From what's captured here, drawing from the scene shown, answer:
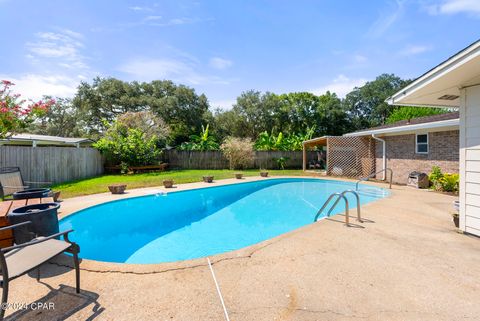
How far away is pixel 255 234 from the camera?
664 cm

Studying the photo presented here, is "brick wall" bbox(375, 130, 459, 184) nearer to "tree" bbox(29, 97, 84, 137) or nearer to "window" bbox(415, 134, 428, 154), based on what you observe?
"window" bbox(415, 134, 428, 154)

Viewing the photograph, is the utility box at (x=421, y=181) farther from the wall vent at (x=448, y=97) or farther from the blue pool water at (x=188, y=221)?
the wall vent at (x=448, y=97)

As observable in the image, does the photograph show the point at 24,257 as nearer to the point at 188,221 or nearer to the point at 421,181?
A: the point at 188,221

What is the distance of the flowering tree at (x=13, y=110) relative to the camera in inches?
362

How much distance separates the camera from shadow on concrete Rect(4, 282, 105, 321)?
2350 millimetres

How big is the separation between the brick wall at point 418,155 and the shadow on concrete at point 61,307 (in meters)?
12.5

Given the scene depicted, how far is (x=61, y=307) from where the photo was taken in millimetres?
2514

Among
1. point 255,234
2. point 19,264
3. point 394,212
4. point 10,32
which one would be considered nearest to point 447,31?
point 394,212

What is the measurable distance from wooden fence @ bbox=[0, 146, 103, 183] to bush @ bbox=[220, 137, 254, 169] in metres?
9.36

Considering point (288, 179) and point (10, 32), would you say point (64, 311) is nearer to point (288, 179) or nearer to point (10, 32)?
point (10, 32)

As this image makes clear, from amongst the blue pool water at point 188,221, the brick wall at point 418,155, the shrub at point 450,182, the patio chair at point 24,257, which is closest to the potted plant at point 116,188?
the blue pool water at point 188,221

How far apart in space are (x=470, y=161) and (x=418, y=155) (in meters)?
8.07

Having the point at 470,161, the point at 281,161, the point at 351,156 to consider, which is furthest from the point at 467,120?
the point at 281,161

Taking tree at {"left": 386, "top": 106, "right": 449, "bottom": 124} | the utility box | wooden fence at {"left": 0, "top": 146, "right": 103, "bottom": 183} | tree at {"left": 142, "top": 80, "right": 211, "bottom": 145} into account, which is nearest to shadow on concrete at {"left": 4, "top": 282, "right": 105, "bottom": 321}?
wooden fence at {"left": 0, "top": 146, "right": 103, "bottom": 183}
